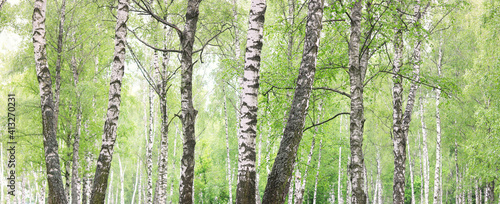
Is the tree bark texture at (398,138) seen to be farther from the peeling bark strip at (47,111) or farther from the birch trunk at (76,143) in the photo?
the birch trunk at (76,143)

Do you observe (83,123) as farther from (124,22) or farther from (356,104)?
(356,104)

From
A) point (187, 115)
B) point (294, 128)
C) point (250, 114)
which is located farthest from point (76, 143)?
point (294, 128)

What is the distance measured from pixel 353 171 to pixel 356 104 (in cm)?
124

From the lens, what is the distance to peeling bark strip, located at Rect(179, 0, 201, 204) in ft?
20.1

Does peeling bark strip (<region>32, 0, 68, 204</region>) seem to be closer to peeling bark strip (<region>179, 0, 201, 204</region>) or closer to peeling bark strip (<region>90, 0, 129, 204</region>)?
peeling bark strip (<region>90, 0, 129, 204</region>)

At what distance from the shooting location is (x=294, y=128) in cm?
462

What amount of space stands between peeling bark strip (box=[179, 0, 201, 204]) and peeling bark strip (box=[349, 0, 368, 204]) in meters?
2.93

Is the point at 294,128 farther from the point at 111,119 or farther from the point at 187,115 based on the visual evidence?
the point at 111,119

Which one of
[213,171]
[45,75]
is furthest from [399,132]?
[213,171]

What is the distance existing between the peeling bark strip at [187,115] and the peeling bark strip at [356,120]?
2930 millimetres

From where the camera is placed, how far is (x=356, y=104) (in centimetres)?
672

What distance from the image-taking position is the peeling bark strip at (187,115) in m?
6.11

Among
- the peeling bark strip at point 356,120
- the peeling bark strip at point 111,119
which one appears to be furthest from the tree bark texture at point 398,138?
the peeling bark strip at point 111,119

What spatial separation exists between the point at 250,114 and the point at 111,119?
2.55 meters
